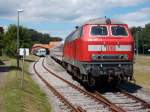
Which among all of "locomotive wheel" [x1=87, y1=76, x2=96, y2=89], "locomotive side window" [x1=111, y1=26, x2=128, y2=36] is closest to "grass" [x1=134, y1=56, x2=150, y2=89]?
"locomotive wheel" [x1=87, y1=76, x2=96, y2=89]

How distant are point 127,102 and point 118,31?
531 cm

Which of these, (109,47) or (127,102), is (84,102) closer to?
(127,102)

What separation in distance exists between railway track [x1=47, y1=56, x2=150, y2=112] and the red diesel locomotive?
1.05m

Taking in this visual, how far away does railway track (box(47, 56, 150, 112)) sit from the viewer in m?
16.5

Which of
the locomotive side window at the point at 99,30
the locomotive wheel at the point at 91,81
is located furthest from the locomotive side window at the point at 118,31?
the locomotive wheel at the point at 91,81

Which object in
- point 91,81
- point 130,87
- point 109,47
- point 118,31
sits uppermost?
point 118,31

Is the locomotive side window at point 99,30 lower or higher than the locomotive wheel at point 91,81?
higher

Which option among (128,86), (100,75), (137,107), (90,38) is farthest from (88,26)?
(137,107)

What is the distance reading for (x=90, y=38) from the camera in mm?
21969

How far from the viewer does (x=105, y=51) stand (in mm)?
21750

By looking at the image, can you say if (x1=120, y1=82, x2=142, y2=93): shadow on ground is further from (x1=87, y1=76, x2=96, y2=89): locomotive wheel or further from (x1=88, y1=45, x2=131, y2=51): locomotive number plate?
(x1=88, y1=45, x2=131, y2=51): locomotive number plate

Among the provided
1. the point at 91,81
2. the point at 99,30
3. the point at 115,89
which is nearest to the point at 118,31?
the point at 99,30

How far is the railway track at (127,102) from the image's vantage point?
54.0 ft

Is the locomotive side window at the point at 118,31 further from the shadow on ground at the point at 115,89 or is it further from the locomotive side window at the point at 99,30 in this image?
the shadow on ground at the point at 115,89
